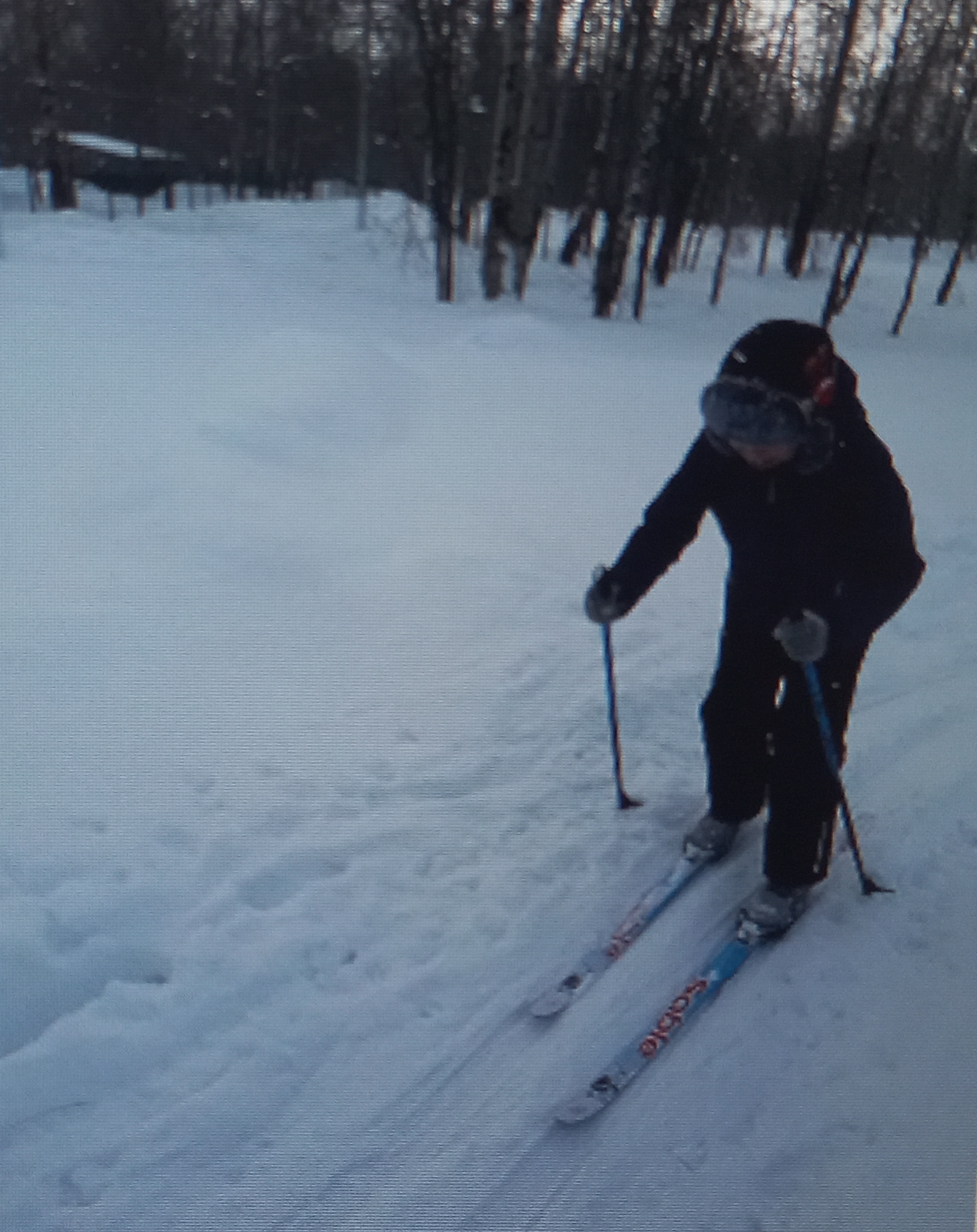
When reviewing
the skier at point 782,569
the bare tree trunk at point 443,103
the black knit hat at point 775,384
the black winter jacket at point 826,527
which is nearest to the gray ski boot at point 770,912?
the skier at point 782,569

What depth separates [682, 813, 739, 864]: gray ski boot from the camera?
315 cm

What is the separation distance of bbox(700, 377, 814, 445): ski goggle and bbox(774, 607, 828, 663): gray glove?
0.48 meters

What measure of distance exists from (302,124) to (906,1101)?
125ft

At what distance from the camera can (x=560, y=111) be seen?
19.5 meters

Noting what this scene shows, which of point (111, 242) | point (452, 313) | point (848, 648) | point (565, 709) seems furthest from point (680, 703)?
point (111, 242)

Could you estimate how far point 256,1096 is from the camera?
7.60 ft

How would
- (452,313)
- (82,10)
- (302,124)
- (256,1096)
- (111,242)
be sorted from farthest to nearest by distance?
(302,124) < (82,10) < (111,242) < (452,313) < (256,1096)

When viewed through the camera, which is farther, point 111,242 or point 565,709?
point 111,242

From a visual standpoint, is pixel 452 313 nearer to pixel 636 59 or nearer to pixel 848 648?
pixel 636 59

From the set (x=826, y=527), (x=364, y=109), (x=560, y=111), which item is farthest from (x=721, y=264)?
(x=826, y=527)

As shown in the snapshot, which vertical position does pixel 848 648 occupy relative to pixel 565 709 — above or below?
above

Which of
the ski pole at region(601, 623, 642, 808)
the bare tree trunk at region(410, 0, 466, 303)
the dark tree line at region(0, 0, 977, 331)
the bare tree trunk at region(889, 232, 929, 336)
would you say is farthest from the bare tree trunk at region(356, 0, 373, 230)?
the ski pole at region(601, 623, 642, 808)

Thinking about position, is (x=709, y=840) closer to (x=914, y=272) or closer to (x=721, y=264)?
(x=721, y=264)

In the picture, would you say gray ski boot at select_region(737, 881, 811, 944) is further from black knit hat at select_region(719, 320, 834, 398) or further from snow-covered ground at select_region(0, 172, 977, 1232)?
black knit hat at select_region(719, 320, 834, 398)
